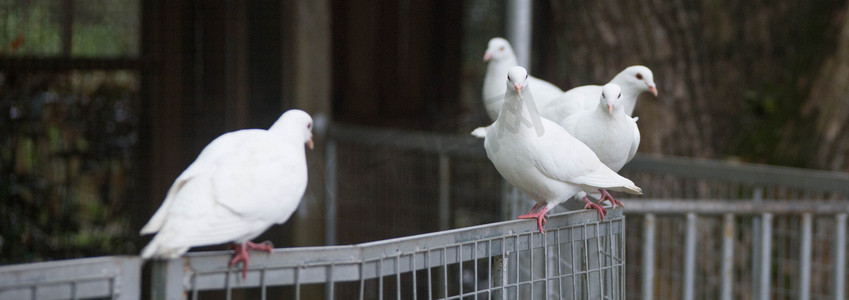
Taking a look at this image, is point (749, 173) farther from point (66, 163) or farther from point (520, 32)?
point (66, 163)

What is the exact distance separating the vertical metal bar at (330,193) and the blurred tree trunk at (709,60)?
129 cm

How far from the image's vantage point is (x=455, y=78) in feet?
18.2

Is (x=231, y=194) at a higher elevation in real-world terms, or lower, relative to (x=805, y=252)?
higher

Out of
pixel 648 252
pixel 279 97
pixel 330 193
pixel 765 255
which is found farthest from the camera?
pixel 330 193

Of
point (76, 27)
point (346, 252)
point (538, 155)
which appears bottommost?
point (346, 252)

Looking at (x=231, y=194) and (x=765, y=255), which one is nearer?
(x=231, y=194)

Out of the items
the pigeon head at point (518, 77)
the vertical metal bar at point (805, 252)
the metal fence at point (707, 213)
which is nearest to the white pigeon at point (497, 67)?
the metal fence at point (707, 213)

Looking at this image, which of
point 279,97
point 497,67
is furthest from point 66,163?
Result: point 497,67

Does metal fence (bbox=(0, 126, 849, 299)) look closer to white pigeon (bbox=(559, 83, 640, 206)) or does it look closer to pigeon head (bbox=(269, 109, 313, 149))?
white pigeon (bbox=(559, 83, 640, 206))

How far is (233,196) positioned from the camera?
158cm

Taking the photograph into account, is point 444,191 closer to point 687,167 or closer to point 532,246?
point 687,167

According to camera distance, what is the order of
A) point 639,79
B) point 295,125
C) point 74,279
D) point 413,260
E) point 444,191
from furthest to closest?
point 444,191, point 639,79, point 295,125, point 413,260, point 74,279

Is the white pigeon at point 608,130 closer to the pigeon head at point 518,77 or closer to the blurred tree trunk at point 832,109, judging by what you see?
the pigeon head at point 518,77

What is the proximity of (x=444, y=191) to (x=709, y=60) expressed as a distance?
1596mm
